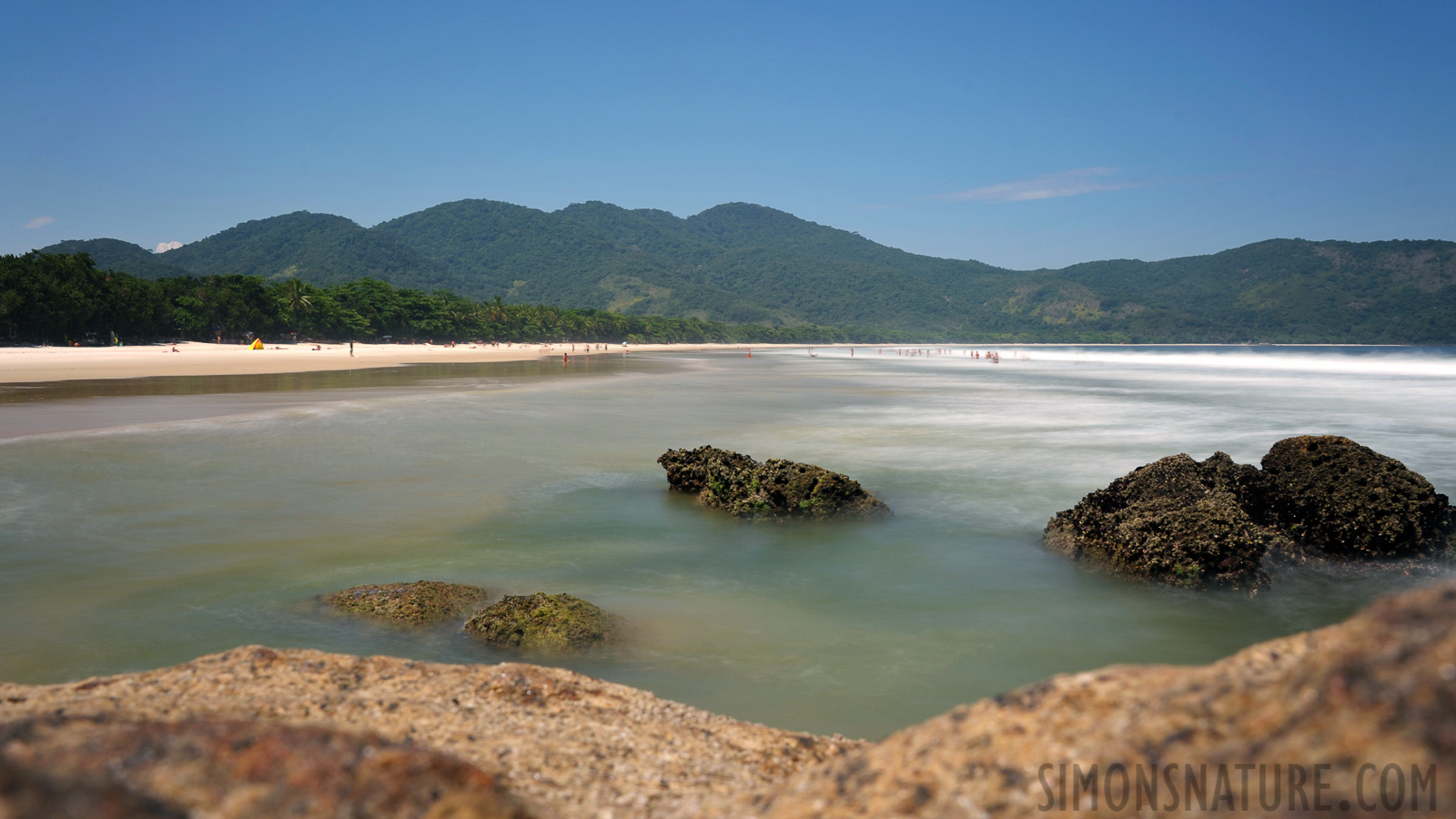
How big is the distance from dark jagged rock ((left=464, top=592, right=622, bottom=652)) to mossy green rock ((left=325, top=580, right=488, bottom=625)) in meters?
0.37

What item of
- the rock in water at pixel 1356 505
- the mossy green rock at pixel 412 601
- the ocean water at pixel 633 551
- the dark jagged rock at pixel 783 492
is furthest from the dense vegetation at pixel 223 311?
the rock in water at pixel 1356 505

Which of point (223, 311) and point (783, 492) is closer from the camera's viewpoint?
point (783, 492)

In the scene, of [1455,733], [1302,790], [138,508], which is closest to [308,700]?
[1302,790]

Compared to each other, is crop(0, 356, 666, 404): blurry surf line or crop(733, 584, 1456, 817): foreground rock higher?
crop(733, 584, 1456, 817): foreground rock

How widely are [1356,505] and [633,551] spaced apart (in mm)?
8254

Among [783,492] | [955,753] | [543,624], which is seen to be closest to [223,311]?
[783,492]

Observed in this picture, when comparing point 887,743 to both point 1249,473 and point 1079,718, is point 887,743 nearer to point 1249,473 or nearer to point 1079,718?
point 1079,718

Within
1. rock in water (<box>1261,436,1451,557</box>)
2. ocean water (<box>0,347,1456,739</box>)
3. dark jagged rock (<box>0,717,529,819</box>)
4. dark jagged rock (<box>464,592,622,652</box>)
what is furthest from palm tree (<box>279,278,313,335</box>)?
dark jagged rock (<box>0,717,529,819</box>)

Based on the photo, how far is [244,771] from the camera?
7.01ft

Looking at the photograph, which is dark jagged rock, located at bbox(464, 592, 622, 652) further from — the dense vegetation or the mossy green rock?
the dense vegetation

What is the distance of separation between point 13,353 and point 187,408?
37243mm

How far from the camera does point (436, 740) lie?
331 cm

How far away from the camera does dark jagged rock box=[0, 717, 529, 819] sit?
6.66 ft

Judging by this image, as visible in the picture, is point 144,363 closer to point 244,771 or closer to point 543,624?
point 543,624
